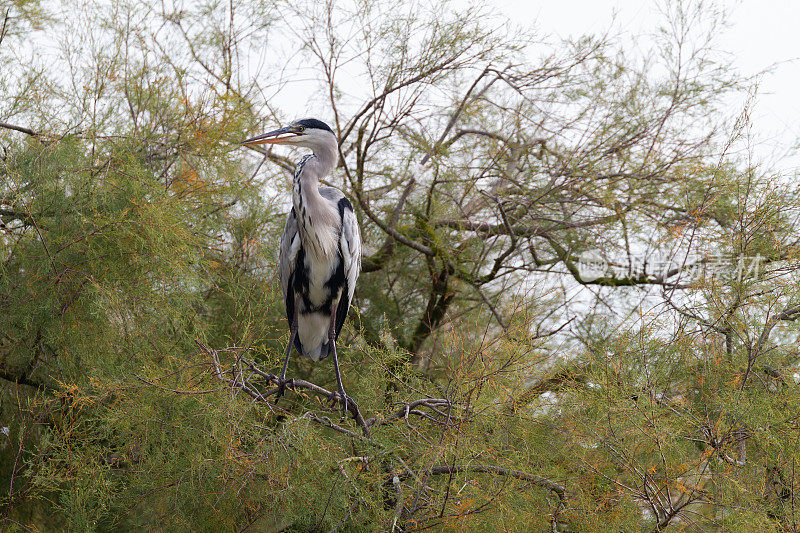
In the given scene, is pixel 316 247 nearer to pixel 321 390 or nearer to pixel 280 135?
pixel 280 135

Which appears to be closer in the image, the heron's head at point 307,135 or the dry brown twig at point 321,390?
the dry brown twig at point 321,390

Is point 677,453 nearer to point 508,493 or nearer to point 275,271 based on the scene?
point 508,493

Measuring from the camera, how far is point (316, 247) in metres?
2.78

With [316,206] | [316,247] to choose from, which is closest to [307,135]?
[316,206]

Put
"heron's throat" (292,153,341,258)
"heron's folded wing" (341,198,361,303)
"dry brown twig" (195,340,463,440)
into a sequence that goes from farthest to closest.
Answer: "heron's folded wing" (341,198,361,303)
"heron's throat" (292,153,341,258)
"dry brown twig" (195,340,463,440)

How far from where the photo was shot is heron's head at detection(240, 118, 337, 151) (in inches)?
110

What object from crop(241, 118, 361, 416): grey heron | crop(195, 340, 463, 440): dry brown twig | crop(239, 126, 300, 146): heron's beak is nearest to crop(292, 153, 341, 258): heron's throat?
crop(241, 118, 361, 416): grey heron

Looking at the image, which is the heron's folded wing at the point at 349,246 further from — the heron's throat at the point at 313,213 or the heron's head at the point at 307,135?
the heron's head at the point at 307,135

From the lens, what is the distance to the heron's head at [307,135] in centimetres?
280

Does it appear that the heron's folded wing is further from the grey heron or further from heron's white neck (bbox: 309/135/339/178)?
heron's white neck (bbox: 309/135/339/178)

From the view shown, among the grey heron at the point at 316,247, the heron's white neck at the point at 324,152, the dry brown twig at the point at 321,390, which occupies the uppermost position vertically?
the heron's white neck at the point at 324,152

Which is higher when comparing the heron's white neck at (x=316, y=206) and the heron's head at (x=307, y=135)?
the heron's head at (x=307, y=135)

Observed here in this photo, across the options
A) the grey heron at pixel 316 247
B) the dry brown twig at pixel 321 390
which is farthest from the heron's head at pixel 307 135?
the dry brown twig at pixel 321 390

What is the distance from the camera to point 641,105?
3635 mm
